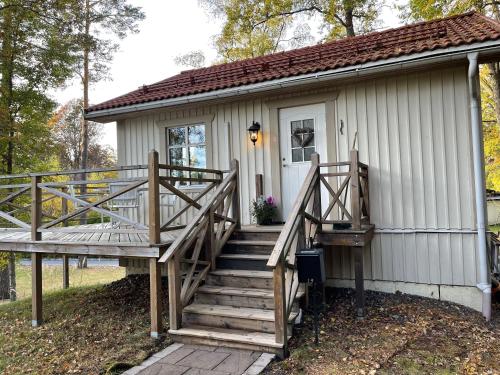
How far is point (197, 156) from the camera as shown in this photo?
298 inches

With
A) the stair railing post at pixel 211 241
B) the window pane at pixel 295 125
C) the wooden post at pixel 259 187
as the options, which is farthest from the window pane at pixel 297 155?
the stair railing post at pixel 211 241

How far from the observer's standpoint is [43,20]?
11.3 metres

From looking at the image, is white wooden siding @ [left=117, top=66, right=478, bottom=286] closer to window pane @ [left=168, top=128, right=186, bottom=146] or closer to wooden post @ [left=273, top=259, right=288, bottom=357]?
wooden post @ [left=273, top=259, right=288, bottom=357]

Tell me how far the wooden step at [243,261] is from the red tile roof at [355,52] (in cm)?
285

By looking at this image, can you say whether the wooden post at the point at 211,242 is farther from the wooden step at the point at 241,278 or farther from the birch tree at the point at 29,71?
the birch tree at the point at 29,71

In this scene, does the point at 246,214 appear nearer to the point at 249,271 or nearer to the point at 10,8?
the point at 249,271

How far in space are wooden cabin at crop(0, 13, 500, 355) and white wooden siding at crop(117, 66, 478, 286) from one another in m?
0.02

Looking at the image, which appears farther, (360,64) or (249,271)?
(360,64)

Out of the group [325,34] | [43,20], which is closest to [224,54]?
[325,34]

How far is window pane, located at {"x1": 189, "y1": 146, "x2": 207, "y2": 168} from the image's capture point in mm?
7508

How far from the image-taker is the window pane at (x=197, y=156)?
7.51 m

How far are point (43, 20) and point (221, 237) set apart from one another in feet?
32.4

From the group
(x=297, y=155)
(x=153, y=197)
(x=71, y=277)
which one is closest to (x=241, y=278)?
(x=153, y=197)

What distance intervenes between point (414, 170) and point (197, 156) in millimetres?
4021
